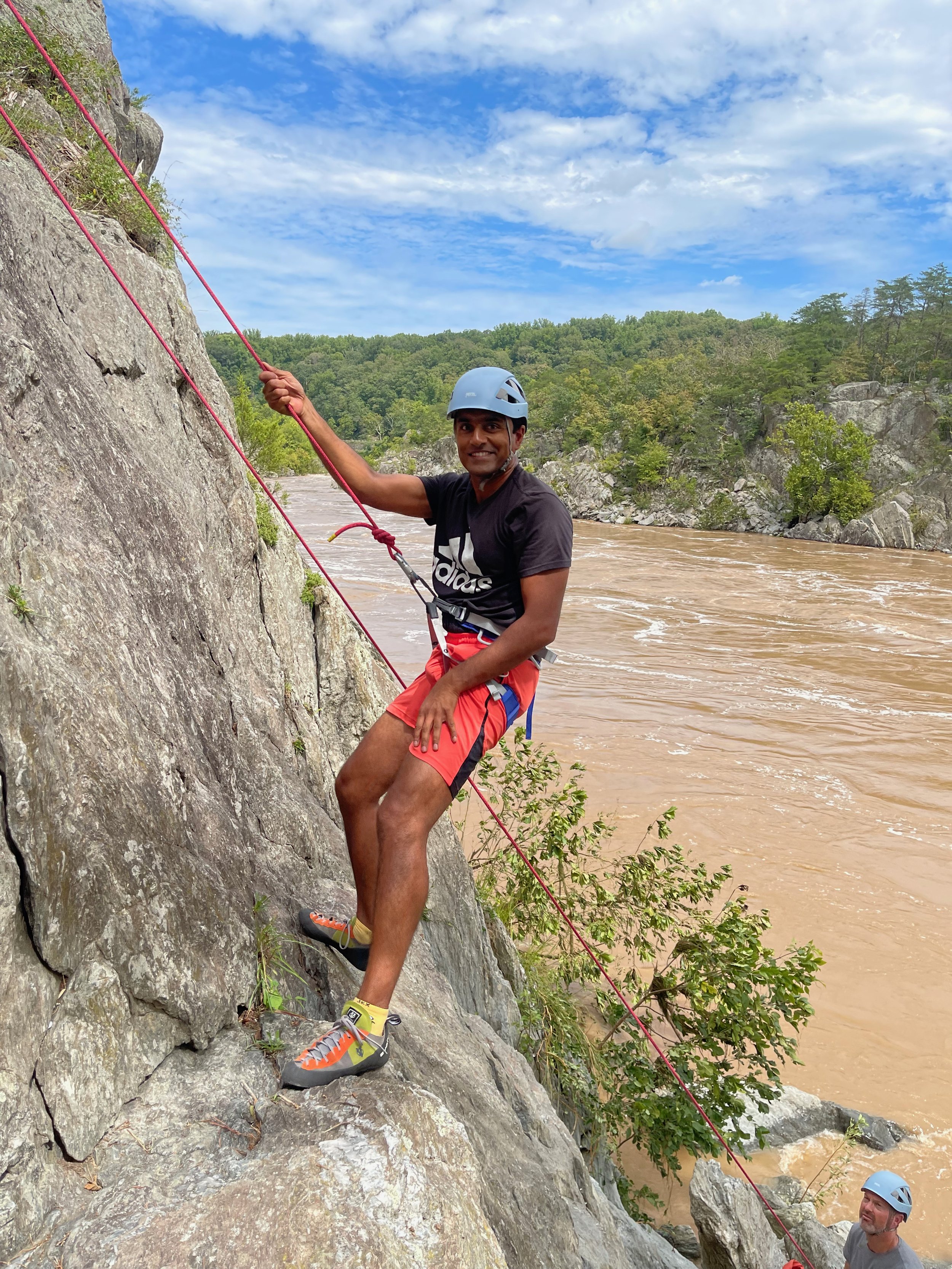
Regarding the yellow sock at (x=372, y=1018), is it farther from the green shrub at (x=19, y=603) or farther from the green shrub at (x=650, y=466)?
the green shrub at (x=650, y=466)

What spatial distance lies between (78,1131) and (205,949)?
0.59 metres

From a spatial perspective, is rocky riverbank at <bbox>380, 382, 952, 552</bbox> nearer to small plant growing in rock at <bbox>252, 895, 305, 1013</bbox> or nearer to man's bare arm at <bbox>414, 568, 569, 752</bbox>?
man's bare arm at <bbox>414, 568, 569, 752</bbox>

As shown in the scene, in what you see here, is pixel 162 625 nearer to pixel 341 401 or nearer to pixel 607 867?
pixel 607 867

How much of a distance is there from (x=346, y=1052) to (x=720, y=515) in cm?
5725

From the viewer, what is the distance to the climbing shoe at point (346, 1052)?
2.36m

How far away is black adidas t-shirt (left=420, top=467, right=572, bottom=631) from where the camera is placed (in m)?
2.90

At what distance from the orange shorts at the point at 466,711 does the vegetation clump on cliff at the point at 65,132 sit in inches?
126

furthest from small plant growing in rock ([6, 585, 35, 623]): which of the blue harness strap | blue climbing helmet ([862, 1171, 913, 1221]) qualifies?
blue climbing helmet ([862, 1171, 913, 1221])

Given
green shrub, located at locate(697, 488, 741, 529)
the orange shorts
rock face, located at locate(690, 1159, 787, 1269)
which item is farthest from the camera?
green shrub, located at locate(697, 488, 741, 529)

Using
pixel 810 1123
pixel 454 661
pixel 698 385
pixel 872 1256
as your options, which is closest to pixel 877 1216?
pixel 872 1256

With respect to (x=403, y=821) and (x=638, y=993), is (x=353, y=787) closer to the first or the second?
(x=403, y=821)

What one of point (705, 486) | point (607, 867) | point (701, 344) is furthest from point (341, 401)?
point (607, 867)

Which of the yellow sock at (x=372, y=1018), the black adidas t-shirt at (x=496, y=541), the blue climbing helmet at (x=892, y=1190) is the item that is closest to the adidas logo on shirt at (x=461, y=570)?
the black adidas t-shirt at (x=496, y=541)

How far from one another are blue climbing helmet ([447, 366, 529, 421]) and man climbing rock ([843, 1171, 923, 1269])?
16.7 feet
